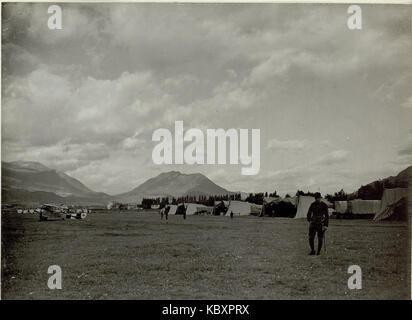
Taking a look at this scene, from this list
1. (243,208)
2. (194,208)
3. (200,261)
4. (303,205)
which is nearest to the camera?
(200,261)

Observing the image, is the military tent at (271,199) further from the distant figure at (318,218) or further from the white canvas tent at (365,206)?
the white canvas tent at (365,206)

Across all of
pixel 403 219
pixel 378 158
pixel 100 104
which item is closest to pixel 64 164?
pixel 100 104

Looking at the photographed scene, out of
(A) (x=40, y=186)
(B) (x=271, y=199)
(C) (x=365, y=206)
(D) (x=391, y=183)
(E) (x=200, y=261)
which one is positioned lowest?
(E) (x=200, y=261)

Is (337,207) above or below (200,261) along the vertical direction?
above

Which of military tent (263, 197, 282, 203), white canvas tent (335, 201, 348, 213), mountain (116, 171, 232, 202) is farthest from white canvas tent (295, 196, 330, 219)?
mountain (116, 171, 232, 202)

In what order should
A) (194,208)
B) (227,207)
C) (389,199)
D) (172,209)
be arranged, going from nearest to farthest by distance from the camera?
(389,199) < (227,207) < (172,209) < (194,208)

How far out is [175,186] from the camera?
28.1ft

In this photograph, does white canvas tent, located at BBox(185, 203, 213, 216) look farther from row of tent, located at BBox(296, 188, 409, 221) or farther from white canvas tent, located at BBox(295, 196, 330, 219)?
row of tent, located at BBox(296, 188, 409, 221)

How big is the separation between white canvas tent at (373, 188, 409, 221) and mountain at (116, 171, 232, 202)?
286cm

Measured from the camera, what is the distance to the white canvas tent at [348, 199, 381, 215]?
8461mm

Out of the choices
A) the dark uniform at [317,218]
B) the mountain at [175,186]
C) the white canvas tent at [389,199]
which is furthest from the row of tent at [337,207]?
the mountain at [175,186]

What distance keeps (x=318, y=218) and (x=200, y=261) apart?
2.37 m

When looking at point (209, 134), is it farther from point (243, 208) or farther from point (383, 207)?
point (383, 207)

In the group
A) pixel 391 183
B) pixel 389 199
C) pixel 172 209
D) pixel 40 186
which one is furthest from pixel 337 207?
pixel 40 186
